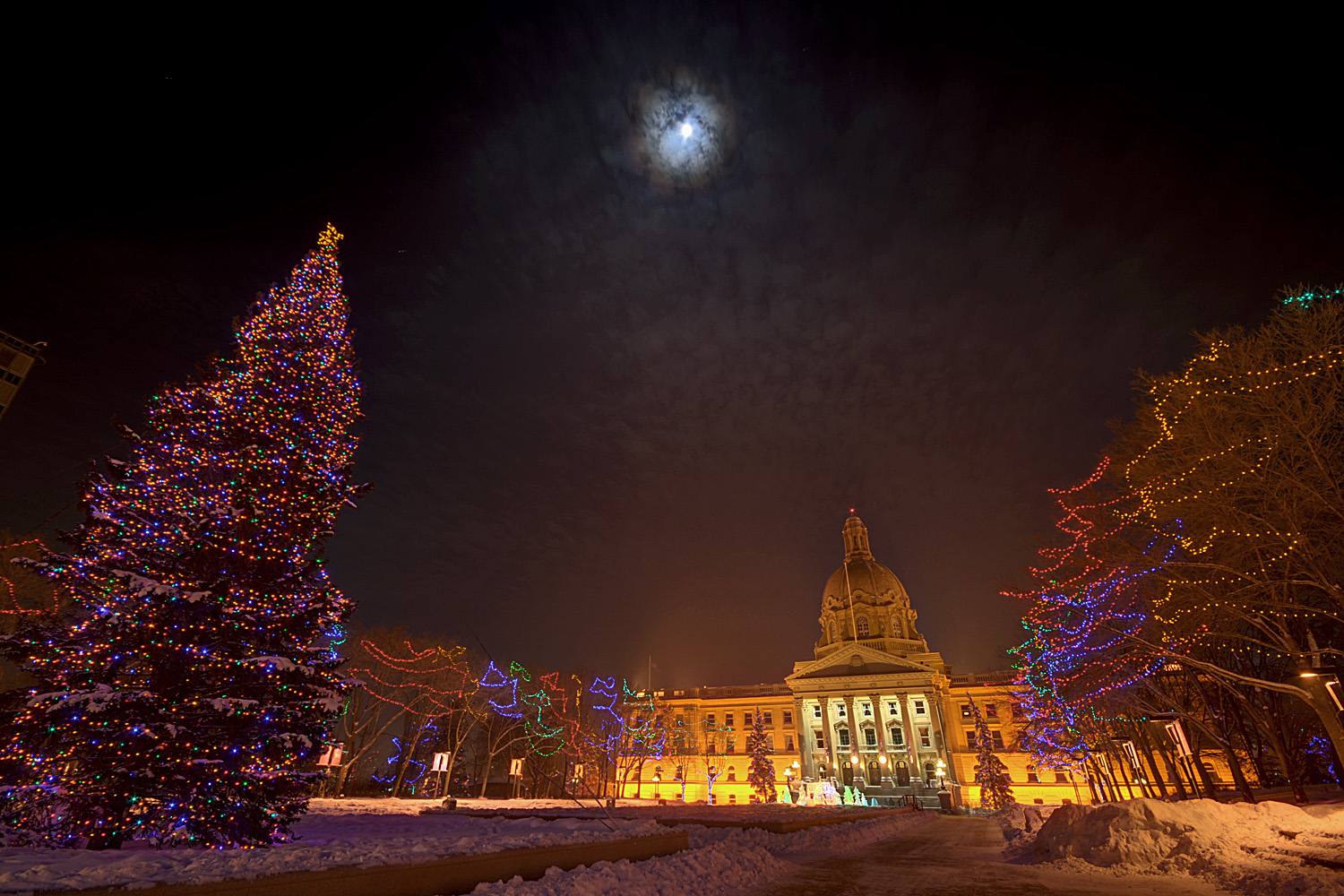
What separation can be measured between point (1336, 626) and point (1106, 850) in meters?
16.2

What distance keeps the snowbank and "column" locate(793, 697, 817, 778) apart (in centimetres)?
6753

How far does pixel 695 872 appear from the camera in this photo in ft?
31.3

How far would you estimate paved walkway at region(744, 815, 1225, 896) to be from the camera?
947 cm

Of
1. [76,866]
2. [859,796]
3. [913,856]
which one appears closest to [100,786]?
[76,866]

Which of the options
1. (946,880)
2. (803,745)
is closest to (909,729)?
(803,745)

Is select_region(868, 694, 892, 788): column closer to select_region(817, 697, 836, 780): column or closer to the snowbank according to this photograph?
select_region(817, 697, 836, 780): column

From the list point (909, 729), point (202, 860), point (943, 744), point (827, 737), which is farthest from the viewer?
point (827, 737)

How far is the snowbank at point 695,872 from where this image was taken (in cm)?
722

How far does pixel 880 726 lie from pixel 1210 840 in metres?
70.9

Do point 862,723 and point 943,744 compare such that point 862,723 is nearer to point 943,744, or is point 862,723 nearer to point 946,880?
point 943,744

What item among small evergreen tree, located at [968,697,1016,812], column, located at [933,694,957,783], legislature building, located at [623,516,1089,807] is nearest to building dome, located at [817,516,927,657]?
legislature building, located at [623,516,1089,807]

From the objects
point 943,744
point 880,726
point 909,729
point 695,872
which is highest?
point 880,726

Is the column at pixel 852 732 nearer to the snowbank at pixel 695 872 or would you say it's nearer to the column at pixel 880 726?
the column at pixel 880 726

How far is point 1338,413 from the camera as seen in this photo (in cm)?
1352
